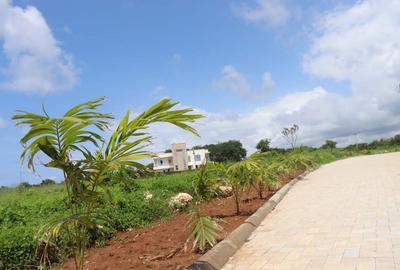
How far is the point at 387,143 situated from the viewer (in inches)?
2527

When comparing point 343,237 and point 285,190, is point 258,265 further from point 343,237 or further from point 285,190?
point 285,190

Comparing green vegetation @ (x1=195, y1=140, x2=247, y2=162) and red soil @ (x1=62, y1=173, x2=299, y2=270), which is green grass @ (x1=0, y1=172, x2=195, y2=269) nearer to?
red soil @ (x1=62, y1=173, x2=299, y2=270)

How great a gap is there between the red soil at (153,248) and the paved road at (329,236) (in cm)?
63

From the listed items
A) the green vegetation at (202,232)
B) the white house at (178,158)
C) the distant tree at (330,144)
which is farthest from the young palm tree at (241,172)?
the white house at (178,158)

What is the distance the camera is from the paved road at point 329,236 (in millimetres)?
5262

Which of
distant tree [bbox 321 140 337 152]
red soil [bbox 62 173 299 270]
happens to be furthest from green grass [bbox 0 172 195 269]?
distant tree [bbox 321 140 337 152]

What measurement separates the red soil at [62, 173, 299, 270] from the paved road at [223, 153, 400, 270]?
63 cm

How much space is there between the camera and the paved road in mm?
5262

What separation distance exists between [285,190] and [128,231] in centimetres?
651

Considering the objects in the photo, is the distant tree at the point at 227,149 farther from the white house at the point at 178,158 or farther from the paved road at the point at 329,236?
the paved road at the point at 329,236

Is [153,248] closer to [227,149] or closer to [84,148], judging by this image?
[84,148]

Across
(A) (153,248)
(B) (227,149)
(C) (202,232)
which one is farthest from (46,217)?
(B) (227,149)

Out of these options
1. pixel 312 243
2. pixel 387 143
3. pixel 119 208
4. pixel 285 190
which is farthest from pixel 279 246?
pixel 387 143

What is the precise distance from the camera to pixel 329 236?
6668 millimetres
